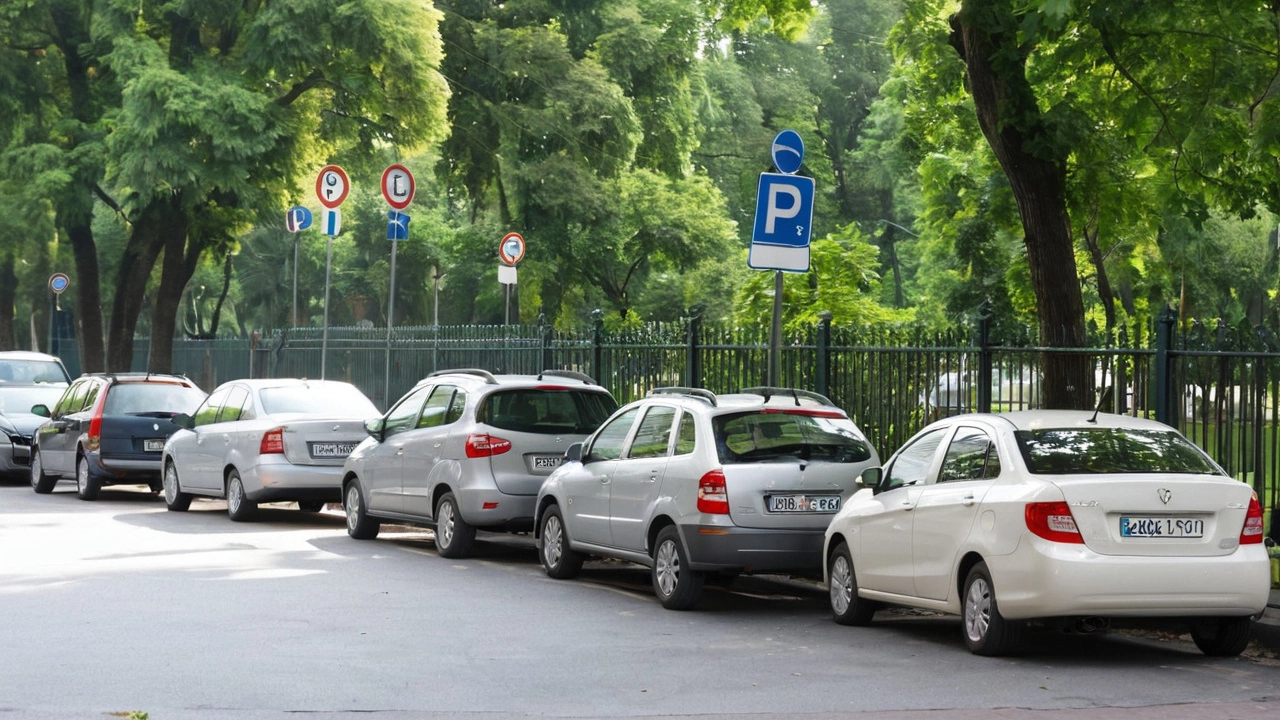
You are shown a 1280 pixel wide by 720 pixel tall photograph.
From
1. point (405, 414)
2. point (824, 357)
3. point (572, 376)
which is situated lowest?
point (405, 414)

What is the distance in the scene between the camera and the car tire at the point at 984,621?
9820mm

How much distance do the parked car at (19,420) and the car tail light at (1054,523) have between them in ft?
62.0

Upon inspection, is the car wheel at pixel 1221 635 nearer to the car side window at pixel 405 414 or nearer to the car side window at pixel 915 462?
the car side window at pixel 915 462

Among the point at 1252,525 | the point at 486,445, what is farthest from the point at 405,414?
the point at 1252,525

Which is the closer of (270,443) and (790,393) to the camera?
(790,393)

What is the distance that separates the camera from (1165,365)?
1269cm

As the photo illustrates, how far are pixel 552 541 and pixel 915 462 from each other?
3.96 m

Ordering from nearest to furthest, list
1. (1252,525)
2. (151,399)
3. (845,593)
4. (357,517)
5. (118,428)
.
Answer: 1. (1252,525)
2. (845,593)
3. (357,517)
4. (118,428)
5. (151,399)

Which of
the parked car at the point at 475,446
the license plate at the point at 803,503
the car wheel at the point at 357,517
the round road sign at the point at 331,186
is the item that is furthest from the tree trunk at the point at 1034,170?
the round road sign at the point at 331,186

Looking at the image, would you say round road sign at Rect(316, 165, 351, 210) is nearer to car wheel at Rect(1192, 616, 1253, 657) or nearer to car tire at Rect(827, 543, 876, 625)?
car tire at Rect(827, 543, 876, 625)

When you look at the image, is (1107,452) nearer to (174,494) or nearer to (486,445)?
(486,445)

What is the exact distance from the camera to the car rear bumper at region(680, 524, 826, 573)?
11.7 meters

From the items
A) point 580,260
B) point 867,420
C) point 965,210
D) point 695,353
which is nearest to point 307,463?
point 695,353

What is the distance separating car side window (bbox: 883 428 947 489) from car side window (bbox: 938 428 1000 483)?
0.17m
